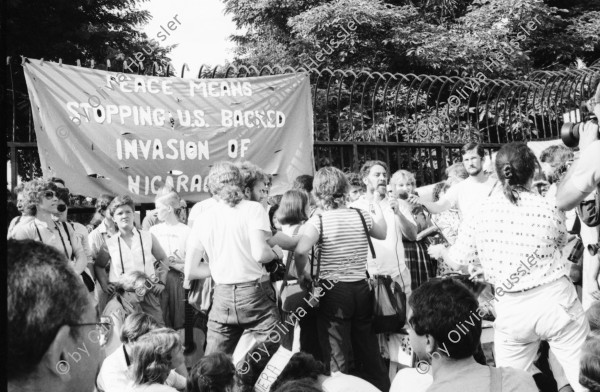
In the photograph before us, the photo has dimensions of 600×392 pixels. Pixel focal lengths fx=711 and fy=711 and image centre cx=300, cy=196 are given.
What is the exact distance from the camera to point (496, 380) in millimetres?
2480

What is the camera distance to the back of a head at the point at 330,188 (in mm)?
4816

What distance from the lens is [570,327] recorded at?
3727mm

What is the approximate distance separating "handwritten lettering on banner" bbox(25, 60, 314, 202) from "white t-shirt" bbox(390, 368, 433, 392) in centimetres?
395

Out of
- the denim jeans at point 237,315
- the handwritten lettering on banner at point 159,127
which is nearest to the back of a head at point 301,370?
the denim jeans at point 237,315

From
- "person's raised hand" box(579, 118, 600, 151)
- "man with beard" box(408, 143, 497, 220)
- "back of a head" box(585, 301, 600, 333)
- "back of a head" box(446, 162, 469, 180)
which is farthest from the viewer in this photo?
"back of a head" box(446, 162, 469, 180)

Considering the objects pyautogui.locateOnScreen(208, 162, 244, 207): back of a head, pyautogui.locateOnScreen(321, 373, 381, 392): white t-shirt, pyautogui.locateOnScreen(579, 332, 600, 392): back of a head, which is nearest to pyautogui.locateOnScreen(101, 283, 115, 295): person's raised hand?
pyautogui.locateOnScreen(208, 162, 244, 207): back of a head

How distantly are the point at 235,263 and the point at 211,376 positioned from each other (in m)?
1.16

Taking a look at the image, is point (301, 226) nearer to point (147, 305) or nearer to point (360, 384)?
point (147, 305)

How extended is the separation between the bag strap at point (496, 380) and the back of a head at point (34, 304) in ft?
5.26

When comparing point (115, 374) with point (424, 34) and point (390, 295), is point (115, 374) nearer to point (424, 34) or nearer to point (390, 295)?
point (390, 295)

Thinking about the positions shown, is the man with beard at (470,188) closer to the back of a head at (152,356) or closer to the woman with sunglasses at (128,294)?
the woman with sunglasses at (128,294)

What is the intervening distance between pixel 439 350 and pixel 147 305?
3.23 meters

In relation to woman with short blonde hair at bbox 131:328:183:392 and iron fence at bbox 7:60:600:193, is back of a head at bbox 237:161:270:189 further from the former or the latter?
iron fence at bbox 7:60:600:193

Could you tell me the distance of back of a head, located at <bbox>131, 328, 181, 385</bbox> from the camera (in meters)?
3.62
